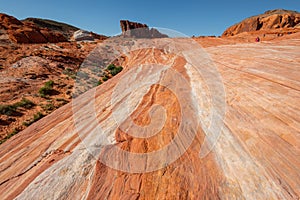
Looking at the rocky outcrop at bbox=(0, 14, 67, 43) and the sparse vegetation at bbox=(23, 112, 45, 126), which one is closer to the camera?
the sparse vegetation at bbox=(23, 112, 45, 126)

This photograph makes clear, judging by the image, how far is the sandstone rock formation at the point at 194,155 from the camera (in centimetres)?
215

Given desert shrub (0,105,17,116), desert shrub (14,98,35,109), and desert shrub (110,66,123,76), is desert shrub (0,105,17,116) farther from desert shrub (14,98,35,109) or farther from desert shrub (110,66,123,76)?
desert shrub (110,66,123,76)

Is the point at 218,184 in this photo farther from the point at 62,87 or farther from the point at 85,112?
the point at 62,87

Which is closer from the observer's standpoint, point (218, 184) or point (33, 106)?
point (218, 184)

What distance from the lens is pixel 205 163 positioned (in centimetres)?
256

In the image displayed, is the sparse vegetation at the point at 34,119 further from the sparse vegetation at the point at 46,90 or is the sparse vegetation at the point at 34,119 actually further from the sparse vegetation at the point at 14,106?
the sparse vegetation at the point at 46,90

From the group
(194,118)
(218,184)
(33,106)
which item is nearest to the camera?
(218,184)

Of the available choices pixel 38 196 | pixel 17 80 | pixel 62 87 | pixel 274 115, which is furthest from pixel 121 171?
pixel 17 80

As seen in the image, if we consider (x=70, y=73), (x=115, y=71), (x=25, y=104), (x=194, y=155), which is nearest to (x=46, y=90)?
(x=25, y=104)

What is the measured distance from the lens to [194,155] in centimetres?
272

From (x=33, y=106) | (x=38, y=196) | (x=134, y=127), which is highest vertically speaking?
(x=134, y=127)

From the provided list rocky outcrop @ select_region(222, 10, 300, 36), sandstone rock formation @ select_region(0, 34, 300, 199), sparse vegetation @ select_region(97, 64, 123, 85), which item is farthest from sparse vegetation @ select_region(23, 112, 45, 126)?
rocky outcrop @ select_region(222, 10, 300, 36)

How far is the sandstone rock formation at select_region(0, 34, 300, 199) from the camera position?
215cm

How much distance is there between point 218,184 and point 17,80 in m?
15.6
